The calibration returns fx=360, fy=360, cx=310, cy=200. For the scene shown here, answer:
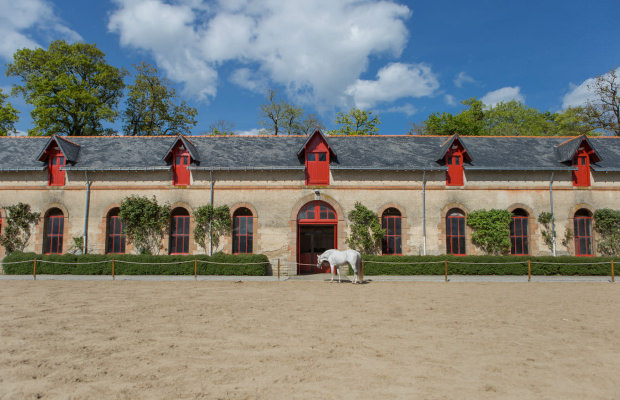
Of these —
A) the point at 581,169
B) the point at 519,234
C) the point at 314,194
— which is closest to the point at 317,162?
the point at 314,194

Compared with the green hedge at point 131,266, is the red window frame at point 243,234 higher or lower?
higher

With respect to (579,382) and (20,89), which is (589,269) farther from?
(20,89)

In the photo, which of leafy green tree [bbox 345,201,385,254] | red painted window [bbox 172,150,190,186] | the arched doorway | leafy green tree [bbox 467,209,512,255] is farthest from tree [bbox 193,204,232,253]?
leafy green tree [bbox 467,209,512,255]

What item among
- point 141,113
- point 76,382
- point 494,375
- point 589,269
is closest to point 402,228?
point 589,269

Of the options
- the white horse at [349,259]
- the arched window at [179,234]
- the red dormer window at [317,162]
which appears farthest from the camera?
the red dormer window at [317,162]

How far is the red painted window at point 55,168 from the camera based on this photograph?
19.3 metres

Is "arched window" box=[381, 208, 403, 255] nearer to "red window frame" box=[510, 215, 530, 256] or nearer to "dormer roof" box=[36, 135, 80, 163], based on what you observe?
"red window frame" box=[510, 215, 530, 256]

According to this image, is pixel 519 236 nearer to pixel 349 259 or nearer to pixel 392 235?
pixel 392 235

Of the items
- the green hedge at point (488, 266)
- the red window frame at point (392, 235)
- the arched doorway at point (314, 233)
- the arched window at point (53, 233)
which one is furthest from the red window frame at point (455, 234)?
the arched window at point (53, 233)

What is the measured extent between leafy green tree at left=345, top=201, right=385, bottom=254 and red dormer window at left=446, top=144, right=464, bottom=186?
15.0 ft

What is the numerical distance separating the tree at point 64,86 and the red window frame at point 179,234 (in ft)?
59.2

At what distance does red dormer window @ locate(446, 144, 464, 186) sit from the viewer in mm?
19172

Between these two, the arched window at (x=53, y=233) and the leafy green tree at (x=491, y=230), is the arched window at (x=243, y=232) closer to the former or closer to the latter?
the arched window at (x=53, y=233)

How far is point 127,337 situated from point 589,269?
19.5 metres
